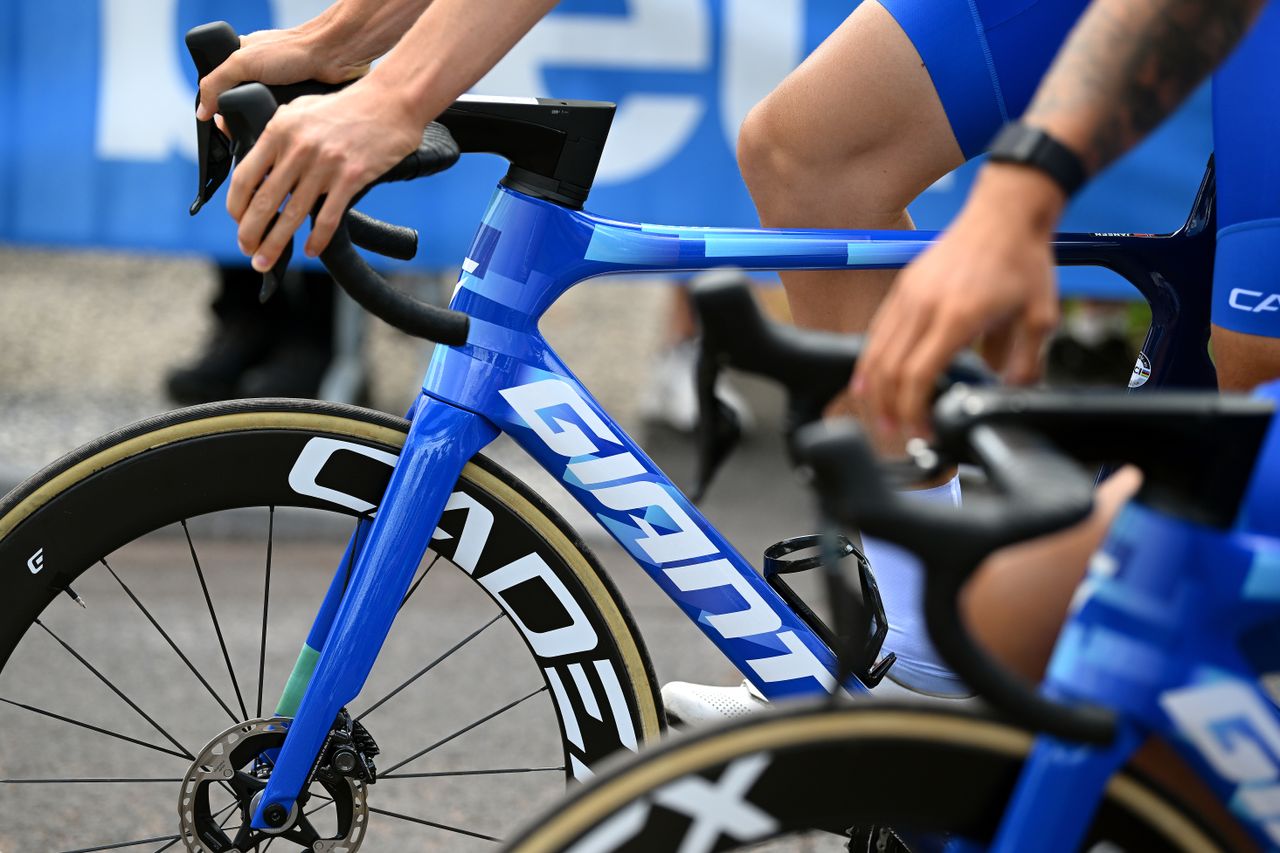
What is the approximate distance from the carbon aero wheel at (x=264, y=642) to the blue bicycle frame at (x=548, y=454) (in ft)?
0.18

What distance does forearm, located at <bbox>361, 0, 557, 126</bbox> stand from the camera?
1515 mm

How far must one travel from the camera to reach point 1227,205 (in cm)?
163

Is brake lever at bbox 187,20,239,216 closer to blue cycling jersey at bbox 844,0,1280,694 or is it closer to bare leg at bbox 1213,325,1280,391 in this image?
blue cycling jersey at bbox 844,0,1280,694

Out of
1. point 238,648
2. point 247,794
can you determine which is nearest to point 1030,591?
point 247,794

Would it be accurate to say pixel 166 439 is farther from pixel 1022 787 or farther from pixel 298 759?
pixel 1022 787

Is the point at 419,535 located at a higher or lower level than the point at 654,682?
higher

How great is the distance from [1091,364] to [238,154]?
5.10 meters

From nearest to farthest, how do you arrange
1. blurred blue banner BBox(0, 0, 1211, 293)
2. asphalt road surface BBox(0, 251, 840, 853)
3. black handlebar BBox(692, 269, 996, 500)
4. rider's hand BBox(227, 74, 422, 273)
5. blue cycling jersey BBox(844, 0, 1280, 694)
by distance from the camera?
black handlebar BBox(692, 269, 996, 500) → rider's hand BBox(227, 74, 422, 273) → blue cycling jersey BBox(844, 0, 1280, 694) → asphalt road surface BBox(0, 251, 840, 853) → blurred blue banner BBox(0, 0, 1211, 293)

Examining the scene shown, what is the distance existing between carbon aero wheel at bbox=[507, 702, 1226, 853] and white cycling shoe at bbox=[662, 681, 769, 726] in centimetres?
82

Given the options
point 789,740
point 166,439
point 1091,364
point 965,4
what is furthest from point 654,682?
point 1091,364

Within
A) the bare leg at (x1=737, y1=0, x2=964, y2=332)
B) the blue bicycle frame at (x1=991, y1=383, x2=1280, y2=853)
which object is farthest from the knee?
the blue bicycle frame at (x1=991, y1=383, x2=1280, y2=853)

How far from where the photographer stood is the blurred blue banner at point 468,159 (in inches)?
182

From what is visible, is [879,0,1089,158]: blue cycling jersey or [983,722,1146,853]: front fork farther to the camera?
[879,0,1089,158]: blue cycling jersey

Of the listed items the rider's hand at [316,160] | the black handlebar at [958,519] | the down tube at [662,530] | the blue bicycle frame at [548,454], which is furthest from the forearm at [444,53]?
the black handlebar at [958,519]
